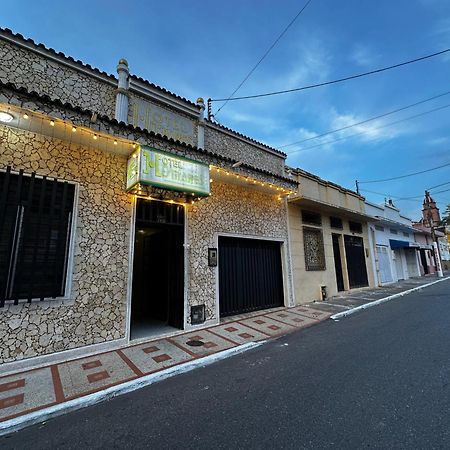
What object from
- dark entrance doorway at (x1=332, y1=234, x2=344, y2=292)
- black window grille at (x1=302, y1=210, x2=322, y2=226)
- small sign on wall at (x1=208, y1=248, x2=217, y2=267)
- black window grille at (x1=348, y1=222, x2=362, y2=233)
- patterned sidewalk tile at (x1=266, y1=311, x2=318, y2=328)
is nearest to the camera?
patterned sidewalk tile at (x1=266, y1=311, x2=318, y2=328)

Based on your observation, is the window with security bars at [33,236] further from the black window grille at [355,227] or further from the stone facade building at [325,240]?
the black window grille at [355,227]

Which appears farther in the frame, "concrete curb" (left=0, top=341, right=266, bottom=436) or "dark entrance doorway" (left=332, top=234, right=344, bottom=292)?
"dark entrance doorway" (left=332, top=234, right=344, bottom=292)

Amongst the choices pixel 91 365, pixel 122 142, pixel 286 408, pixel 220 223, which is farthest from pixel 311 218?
pixel 91 365

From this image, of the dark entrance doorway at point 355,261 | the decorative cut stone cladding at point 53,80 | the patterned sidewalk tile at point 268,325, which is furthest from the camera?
the dark entrance doorway at point 355,261

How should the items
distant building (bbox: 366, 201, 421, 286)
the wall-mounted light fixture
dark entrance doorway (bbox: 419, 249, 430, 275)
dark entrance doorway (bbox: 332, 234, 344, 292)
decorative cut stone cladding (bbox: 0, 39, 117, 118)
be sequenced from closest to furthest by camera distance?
the wall-mounted light fixture → decorative cut stone cladding (bbox: 0, 39, 117, 118) → dark entrance doorway (bbox: 332, 234, 344, 292) → distant building (bbox: 366, 201, 421, 286) → dark entrance doorway (bbox: 419, 249, 430, 275)

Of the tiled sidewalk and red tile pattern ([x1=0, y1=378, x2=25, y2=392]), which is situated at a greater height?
the tiled sidewalk

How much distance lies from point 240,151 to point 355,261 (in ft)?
30.2

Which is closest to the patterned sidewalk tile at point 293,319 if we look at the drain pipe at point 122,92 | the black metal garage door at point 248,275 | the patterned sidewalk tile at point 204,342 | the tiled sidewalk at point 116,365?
the tiled sidewalk at point 116,365

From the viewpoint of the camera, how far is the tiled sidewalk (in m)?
3.04

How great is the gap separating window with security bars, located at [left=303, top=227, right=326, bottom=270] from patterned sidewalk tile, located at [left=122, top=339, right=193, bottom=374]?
672cm

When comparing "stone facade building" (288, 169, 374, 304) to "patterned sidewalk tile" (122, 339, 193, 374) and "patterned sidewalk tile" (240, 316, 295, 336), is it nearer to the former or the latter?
"patterned sidewalk tile" (240, 316, 295, 336)

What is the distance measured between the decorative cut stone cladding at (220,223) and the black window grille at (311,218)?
141cm

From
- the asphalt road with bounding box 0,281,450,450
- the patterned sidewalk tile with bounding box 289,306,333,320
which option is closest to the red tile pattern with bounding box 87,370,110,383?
the asphalt road with bounding box 0,281,450,450

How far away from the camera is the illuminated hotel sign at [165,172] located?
4750 mm
